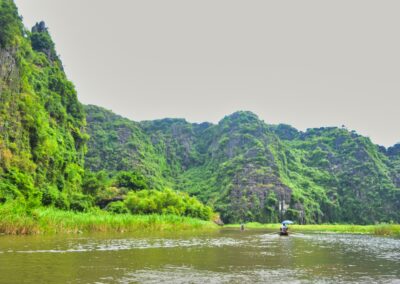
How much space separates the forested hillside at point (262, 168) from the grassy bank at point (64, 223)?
7943cm

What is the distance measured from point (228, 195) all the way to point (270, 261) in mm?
113961

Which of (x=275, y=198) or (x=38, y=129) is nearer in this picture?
(x=38, y=129)

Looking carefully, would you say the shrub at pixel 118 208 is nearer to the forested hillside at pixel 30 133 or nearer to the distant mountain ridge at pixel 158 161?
the distant mountain ridge at pixel 158 161

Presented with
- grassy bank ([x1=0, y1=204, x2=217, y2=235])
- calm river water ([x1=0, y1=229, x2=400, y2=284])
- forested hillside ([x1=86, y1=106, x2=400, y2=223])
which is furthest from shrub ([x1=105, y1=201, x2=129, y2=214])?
forested hillside ([x1=86, y1=106, x2=400, y2=223])

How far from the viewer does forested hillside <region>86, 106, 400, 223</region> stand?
13262 cm

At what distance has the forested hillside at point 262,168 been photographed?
435 feet

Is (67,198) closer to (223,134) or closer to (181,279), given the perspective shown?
(181,279)

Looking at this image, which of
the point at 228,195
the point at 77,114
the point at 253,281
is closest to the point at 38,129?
the point at 77,114

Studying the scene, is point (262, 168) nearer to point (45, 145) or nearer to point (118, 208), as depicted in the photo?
point (118, 208)

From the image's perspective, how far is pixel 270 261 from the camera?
Result: 19.9m

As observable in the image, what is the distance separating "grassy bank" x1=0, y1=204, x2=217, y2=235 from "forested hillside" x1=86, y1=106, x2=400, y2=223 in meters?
79.4

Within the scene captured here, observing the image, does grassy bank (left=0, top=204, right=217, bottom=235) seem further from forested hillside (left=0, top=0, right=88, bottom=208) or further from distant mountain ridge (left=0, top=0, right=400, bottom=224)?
forested hillside (left=0, top=0, right=88, bottom=208)

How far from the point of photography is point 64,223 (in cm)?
Answer: 3503

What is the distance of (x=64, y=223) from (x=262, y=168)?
11109 centimetres
